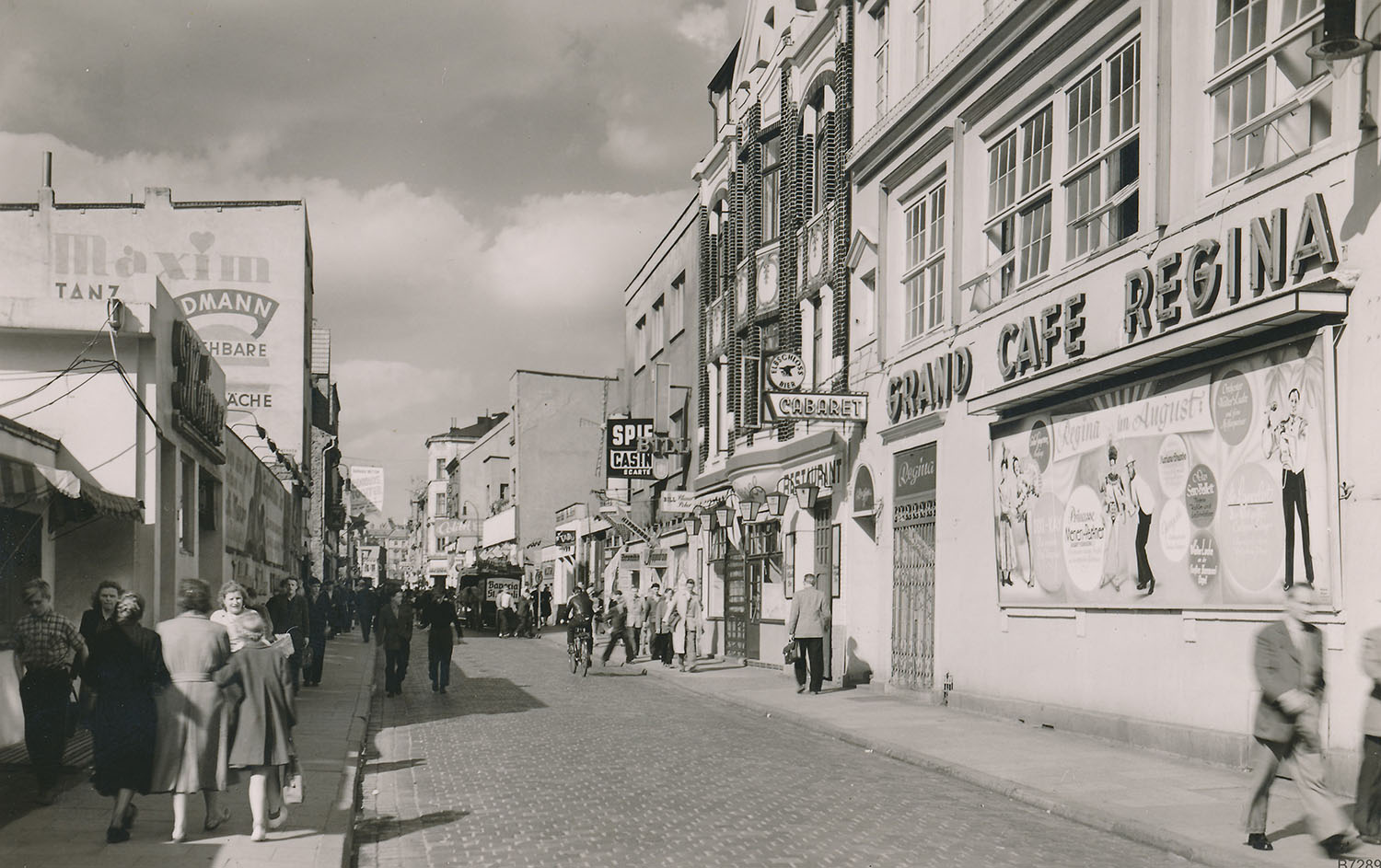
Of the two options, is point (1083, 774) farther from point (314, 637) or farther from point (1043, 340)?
point (314, 637)

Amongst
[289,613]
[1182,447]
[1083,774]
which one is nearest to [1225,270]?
[1182,447]

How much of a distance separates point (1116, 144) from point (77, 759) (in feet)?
38.5

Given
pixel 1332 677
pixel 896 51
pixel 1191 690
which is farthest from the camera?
pixel 896 51

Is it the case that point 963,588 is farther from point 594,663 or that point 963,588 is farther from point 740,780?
point 594,663

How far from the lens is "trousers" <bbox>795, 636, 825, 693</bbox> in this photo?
20.7 meters

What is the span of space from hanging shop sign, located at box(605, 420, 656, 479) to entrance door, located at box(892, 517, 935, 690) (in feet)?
62.5

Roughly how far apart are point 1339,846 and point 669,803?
4.62 meters

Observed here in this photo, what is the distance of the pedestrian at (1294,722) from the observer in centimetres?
806

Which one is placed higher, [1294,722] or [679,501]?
[679,501]

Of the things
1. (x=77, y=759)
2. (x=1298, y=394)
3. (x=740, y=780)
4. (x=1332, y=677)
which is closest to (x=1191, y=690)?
(x=1332, y=677)

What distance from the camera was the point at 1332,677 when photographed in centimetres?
1068

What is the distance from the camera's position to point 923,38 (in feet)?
67.5

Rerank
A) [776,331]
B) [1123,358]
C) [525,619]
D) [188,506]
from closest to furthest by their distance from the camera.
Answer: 1. [1123,358]
2. [188,506]
3. [776,331]
4. [525,619]

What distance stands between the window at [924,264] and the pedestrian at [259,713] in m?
12.5
